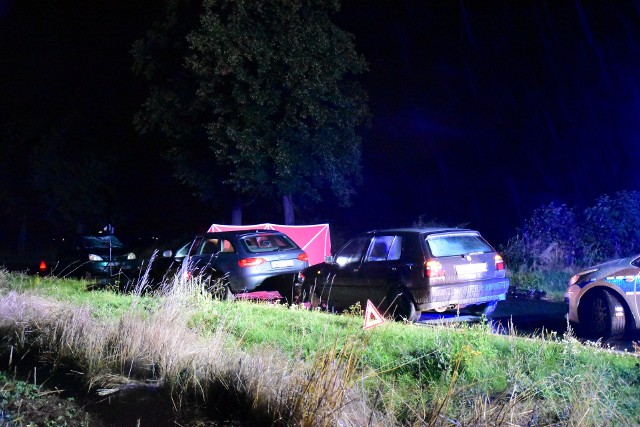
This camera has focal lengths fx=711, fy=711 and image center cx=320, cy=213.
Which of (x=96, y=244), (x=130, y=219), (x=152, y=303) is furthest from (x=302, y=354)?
(x=130, y=219)

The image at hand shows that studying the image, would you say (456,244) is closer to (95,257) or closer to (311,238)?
(311,238)

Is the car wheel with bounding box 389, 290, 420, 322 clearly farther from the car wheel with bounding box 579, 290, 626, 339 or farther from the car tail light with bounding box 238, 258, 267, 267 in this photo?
the car tail light with bounding box 238, 258, 267, 267

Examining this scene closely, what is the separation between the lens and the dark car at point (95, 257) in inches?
808

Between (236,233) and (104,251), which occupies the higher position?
(236,233)

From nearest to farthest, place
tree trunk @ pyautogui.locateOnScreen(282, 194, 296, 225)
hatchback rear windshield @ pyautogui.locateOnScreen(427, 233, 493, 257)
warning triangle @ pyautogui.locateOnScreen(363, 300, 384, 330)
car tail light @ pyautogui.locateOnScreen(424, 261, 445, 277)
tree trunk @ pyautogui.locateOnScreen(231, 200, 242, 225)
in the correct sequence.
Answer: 1. warning triangle @ pyautogui.locateOnScreen(363, 300, 384, 330)
2. car tail light @ pyautogui.locateOnScreen(424, 261, 445, 277)
3. hatchback rear windshield @ pyautogui.locateOnScreen(427, 233, 493, 257)
4. tree trunk @ pyautogui.locateOnScreen(282, 194, 296, 225)
5. tree trunk @ pyautogui.locateOnScreen(231, 200, 242, 225)

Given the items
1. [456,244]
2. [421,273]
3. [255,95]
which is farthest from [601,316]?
[255,95]

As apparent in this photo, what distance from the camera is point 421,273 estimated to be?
10.5m

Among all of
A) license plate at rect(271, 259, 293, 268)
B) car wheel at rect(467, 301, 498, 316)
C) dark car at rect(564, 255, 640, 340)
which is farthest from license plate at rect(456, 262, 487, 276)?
license plate at rect(271, 259, 293, 268)

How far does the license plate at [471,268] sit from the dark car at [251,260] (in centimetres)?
418

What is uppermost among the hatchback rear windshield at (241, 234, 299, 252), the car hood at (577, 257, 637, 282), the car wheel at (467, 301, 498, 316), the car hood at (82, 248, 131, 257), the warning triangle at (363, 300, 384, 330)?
the hatchback rear windshield at (241, 234, 299, 252)

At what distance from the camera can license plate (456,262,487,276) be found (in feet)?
35.0

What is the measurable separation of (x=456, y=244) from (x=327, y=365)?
6465 millimetres

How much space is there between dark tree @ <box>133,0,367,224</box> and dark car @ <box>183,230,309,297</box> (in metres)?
10.1

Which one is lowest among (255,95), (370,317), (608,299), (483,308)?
(483,308)
